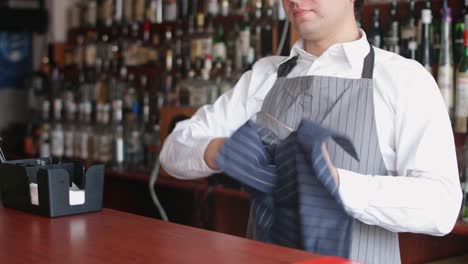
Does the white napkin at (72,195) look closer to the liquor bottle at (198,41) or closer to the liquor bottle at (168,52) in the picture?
the liquor bottle at (198,41)

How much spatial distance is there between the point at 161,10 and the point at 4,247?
3.41 meters

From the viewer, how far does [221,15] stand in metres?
4.23

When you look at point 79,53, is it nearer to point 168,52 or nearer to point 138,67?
point 138,67

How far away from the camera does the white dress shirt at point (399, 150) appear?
1.46m

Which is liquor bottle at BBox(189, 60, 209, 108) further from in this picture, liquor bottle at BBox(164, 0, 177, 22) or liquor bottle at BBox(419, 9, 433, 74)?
liquor bottle at BBox(419, 9, 433, 74)

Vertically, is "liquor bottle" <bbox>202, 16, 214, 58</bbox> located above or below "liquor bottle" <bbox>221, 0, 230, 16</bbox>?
below

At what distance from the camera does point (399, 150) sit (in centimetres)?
155

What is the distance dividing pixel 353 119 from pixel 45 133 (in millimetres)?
3685

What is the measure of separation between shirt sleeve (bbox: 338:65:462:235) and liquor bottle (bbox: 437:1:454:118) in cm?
122

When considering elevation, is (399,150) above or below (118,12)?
below

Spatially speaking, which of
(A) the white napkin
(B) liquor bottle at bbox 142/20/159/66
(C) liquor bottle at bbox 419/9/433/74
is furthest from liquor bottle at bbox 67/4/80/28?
(A) the white napkin

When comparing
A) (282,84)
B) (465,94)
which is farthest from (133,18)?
(282,84)

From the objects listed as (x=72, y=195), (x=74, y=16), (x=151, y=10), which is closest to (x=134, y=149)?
(x=151, y=10)

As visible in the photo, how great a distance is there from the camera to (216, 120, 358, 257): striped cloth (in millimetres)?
1449
